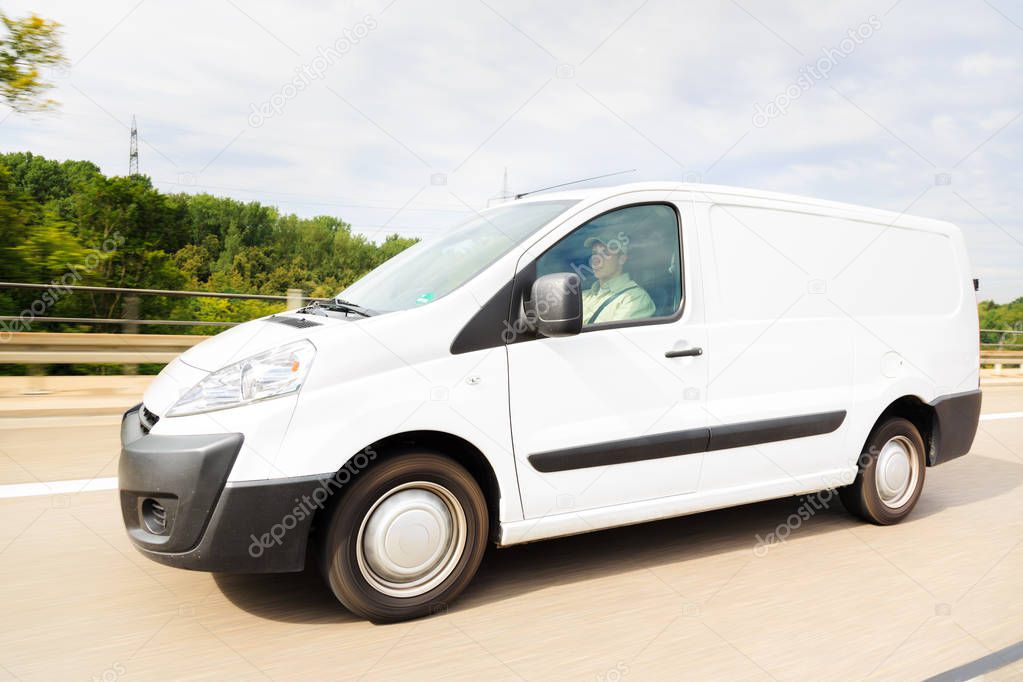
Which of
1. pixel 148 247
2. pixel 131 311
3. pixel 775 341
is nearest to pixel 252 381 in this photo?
pixel 775 341

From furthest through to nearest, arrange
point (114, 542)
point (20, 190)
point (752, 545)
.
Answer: point (20, 190), point (752, 545), point (114, 542)

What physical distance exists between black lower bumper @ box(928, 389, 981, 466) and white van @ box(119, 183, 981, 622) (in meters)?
0.26

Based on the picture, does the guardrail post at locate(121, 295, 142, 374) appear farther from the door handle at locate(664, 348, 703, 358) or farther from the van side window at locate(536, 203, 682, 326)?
the door handle at locate(664, 348, 703, 358)

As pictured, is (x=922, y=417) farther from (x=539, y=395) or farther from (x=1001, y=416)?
(x=1001, y=416)

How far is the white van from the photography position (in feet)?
9.29

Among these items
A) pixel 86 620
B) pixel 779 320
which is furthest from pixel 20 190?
pixel 779 320

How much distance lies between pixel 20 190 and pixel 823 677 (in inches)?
455

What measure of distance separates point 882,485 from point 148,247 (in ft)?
107

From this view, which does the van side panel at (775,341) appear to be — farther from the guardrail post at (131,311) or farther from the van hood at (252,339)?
the guardrail post at (131,311)

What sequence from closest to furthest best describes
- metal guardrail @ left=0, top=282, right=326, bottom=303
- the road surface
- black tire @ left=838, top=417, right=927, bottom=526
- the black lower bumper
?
the road surface
black tire @ left=838, top=417, right=927, bottom=526
the black lower bumper
metal guardrail @ left=0, top=282, right=326, bottom=303

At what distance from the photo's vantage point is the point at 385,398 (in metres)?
2.92

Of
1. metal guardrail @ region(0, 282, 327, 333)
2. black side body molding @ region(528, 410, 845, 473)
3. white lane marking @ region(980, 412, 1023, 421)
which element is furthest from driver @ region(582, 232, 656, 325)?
white lane marking @ region(980, 412, 1023, 421)

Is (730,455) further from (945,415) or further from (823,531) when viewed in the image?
(945,415)

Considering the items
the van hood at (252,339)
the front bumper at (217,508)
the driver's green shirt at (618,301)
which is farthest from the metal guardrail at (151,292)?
the front bumper at (217,508)
